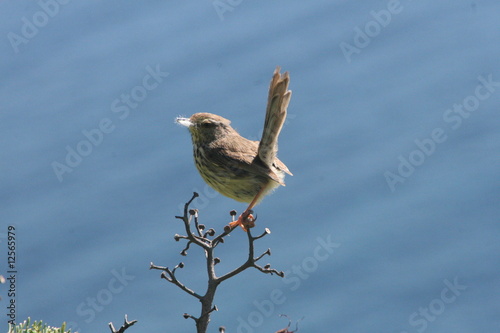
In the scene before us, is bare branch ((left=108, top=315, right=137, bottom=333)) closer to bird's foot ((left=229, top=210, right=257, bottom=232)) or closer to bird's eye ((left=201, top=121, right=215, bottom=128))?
bird's foot ((left=229, top=210, right=257, bottom=232))

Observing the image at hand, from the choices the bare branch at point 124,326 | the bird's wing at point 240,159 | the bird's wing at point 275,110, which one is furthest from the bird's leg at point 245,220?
the bare branch at point 124,326

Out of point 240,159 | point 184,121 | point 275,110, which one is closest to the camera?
point 275,110

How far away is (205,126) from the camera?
3639 mm

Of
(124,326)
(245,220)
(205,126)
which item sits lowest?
(124,326)

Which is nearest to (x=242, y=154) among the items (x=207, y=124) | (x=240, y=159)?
(x=240, y=159)

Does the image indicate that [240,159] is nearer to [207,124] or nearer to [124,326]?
[207,124]

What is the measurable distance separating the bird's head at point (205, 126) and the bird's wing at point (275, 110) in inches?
20.3

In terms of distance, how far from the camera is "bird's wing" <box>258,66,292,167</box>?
289cm

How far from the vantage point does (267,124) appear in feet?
9.96

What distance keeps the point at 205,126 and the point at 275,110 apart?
2.59 ft

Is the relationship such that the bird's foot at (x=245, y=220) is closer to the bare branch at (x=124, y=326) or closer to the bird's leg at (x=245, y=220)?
the bird's leg at (x=245, y=220)

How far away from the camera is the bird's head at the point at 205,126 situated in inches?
142

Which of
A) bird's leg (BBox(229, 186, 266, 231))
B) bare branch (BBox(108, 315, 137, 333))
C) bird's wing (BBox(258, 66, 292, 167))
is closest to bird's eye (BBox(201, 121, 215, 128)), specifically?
bird's wing (BBox(258, 66, 292, 167))

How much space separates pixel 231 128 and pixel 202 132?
245 millimetres
